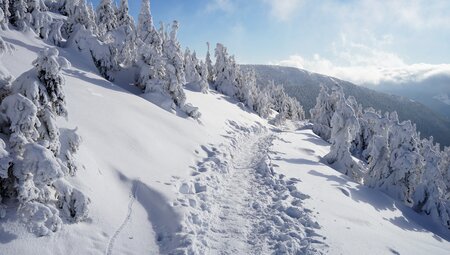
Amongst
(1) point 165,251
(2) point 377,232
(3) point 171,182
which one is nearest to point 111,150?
(3) point 171,182

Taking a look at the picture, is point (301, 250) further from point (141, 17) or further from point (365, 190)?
point (141, 17)

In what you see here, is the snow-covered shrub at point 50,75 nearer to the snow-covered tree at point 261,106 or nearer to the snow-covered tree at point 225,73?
the snow-covered tree at point 225,73

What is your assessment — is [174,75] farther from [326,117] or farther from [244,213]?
[326,117]

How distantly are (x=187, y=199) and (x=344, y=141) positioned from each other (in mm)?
21727

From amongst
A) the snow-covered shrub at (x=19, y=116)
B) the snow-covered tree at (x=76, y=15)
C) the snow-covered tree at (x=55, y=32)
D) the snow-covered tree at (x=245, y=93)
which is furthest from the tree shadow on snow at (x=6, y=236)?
the snow-covered tree at (x=245, y=93)

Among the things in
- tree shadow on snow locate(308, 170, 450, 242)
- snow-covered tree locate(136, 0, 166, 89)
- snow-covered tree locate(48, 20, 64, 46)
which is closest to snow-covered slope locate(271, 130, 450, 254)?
tree shadow on snow locate(308, 170, 450, 242)

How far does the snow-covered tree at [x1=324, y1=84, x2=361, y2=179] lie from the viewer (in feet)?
94.7

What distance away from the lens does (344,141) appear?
1184 inches

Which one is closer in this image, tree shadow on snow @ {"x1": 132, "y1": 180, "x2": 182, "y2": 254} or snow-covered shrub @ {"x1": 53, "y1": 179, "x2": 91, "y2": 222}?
snow-covered shrub @ {"x1": 53, "y1": 179, "x2": 91, "y2": 222}

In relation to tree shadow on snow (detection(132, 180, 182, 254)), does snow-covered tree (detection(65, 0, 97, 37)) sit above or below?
above

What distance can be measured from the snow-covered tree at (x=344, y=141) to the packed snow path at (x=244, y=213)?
12449mm

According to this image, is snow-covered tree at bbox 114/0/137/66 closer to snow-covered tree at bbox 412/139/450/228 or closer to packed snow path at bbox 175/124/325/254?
packed snow path at bbox 175/124/325/254

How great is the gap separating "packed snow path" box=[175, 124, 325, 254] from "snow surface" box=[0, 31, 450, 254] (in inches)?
1.5

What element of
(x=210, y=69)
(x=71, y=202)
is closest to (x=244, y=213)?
(x=71, y=202)
